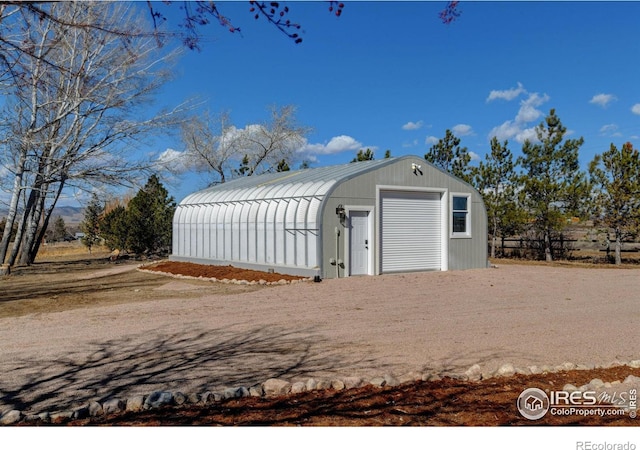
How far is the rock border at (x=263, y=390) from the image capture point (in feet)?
14.5

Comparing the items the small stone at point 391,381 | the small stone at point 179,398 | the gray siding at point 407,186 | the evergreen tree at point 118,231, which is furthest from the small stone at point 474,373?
the evergreen tree at point 118,231

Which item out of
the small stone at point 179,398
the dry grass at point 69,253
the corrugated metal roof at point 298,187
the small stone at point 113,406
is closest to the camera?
the small stone at point 113,406

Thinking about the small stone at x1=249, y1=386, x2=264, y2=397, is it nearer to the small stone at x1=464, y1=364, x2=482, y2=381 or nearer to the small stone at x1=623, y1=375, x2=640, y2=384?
the small stone at x1=464, y1=364, x2=482, y2=381

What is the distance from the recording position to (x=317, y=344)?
24.4 ft

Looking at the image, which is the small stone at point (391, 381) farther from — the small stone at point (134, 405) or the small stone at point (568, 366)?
Answer: the small stone at point (134, 405)

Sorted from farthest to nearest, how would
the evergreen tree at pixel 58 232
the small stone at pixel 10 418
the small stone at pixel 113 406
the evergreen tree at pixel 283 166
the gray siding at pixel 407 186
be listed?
the evergreen tree at pixel 58 232 < the evergreen tree at pixel 283 166 < the gray siding at pixel 407 186 < the small stone at pixel 113 406 < the small stone at pixel 10 418

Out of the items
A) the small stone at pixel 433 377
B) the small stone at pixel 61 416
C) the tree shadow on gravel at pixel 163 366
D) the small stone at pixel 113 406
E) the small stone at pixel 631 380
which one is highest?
the small stone at pixel 631 380

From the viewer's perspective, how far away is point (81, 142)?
22250mm

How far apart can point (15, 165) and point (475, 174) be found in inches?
854

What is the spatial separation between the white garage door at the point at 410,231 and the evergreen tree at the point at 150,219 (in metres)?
15.1

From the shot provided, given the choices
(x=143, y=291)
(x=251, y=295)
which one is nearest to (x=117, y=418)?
(x=251, y=295)

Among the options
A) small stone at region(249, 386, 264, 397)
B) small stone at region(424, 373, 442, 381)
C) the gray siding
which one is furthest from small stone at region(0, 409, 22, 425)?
the gray siding

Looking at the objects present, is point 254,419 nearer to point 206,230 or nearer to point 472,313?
point 472,313

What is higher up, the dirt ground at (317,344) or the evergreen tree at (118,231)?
the evergreen tree at (118,231)
